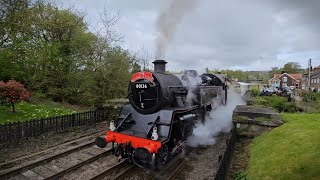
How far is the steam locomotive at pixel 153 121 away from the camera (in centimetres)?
748

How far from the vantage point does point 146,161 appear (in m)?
7.38

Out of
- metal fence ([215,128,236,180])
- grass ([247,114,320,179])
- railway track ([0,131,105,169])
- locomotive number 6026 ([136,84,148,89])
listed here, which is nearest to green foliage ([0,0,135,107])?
railway track ([0,131,105,169])

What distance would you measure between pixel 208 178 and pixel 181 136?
5.09 ft

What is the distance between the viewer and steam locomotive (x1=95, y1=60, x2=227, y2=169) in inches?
294

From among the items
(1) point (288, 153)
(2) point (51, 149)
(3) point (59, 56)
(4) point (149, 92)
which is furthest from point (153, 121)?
(3) point (59, 56)

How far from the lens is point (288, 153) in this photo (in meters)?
7.98

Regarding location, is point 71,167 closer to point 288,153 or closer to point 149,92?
point 149,92

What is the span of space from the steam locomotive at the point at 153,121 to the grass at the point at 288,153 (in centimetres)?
233

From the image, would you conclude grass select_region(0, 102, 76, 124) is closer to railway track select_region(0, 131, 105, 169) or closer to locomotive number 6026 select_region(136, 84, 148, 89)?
railway track select_region(0, 131, 105, 169)

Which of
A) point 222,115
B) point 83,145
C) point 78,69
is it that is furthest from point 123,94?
point 83,145

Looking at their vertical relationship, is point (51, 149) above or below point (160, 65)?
below

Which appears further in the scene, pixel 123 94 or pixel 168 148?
pixel 123 94

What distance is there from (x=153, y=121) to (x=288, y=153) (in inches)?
160

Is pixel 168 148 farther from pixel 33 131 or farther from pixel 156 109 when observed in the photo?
pixel 33 131
